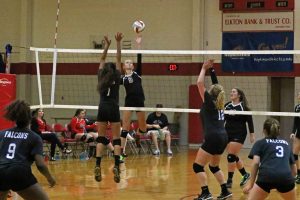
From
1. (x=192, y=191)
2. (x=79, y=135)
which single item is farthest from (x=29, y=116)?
(x=79, y=135)

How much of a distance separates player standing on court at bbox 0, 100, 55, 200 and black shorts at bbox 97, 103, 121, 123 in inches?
131

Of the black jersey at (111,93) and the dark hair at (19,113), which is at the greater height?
the black jersey at (111,93)

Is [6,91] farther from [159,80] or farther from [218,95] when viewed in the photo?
[159,80]

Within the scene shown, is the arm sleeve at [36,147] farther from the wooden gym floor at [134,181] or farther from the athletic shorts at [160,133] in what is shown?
the athletic shorts at [160,133]

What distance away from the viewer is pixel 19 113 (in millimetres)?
5012

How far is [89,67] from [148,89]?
2271 millimetres

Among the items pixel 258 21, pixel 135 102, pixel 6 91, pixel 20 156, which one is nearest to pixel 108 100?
pixel 135 102

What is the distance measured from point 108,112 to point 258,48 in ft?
36.9

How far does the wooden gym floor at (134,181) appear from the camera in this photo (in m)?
8.59

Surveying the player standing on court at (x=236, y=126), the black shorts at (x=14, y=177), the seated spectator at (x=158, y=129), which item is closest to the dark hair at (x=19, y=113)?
the black shorts at (x=14, y=177)

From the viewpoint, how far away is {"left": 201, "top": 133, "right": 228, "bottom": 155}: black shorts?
24.6 ft

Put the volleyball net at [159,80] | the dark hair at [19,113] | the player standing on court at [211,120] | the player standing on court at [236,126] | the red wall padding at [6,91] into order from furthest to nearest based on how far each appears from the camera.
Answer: the volleyball net at [159,80] < the red wall padding at [6,91] < the player standing on court at [236,126] < the player standing on court at [211,120] < the dark hair at [19,113]

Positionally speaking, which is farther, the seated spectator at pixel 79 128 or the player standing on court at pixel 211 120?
the seated spectator at pixel 79 128

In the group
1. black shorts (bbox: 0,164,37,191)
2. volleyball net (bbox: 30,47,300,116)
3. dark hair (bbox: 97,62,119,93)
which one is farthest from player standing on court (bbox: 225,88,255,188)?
volleyball net (bbox: 30,47,300,116)
